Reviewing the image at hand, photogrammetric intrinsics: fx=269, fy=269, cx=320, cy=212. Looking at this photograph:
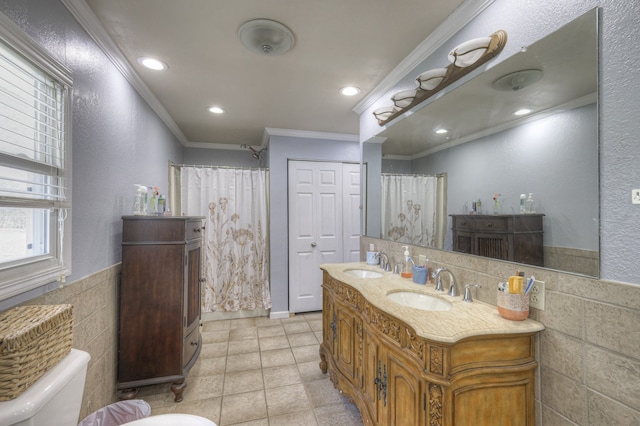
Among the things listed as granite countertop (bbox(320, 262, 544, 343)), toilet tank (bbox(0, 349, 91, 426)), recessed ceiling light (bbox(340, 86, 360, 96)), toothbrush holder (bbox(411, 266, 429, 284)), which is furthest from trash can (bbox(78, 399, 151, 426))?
recessed ceiling light (bbox(340, 86, 360, 96))

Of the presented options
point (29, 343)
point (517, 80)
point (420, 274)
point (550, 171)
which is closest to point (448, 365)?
point (420, 274)

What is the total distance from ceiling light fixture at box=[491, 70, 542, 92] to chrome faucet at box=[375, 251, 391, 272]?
138cm

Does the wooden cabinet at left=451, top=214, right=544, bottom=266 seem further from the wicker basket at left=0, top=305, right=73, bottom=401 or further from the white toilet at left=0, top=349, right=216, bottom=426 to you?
the wicker basket at left=0, top=305, right=73, bottom=401

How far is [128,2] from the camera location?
1438 millimetres

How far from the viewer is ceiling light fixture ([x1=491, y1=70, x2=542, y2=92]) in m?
1.17

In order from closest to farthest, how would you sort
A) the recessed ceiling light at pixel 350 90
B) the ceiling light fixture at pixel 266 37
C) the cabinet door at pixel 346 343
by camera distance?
the ceiling light fixture at pixel 266 37, the cabinet door at pixel 346 343, the recessed ceiling light at pixel 350 90

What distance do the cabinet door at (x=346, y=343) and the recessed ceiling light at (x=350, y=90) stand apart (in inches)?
72.6

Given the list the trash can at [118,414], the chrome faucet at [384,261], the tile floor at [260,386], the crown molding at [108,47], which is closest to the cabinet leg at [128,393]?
the tile floor at [260,386]

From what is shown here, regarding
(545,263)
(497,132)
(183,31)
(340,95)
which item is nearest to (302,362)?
(545,263)

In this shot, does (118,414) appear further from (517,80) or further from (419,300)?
(517,80)

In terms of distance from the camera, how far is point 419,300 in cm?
158

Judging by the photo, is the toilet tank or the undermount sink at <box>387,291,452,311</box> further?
the undermount sink at <box>387,291,452,311</box>

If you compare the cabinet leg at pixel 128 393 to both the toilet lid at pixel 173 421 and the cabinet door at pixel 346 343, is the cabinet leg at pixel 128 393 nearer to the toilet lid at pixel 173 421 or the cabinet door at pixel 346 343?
the toilet lid at pixel 173 421

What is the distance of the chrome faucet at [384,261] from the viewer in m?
2.18
